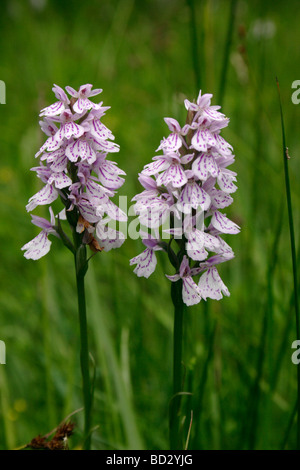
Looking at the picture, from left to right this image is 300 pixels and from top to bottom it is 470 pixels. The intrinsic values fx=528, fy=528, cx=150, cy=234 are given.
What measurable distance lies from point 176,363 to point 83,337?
23 cm

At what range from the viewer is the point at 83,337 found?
1.28 meters

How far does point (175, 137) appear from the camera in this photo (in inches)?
45.8

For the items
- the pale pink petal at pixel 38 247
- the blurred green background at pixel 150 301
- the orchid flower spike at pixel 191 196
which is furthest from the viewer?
the blurred green background at pixel 150 301

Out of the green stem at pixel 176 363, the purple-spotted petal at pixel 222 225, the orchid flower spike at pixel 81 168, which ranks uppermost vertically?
the orchid flower spike at pixel 81 168

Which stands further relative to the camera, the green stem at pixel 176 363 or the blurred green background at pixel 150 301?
the blurred green background at pixel 150 301

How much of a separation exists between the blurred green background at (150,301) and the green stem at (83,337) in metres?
0.30

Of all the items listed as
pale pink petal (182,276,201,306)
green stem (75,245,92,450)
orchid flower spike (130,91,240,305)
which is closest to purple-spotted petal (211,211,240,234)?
orchid flower spike (130,91,240,305)

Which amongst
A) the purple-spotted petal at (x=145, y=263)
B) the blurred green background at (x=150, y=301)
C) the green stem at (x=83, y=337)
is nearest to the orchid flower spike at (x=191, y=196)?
the purple-spotted petal at (x=145, y=263)

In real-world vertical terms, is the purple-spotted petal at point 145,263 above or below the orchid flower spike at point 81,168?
below

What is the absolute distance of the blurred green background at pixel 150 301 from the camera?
6.16 feet

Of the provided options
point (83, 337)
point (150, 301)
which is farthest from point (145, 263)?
point (150, 301)

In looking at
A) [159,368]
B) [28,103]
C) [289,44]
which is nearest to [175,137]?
[159,368]

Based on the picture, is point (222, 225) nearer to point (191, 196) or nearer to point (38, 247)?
point (191, 196)

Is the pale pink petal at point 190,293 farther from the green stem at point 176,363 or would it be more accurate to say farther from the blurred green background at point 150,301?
the blurred green background at point 150,301
